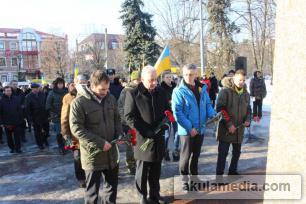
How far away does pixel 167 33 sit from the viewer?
29.7 m

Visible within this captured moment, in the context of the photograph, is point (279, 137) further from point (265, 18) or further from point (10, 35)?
point (10, 35)

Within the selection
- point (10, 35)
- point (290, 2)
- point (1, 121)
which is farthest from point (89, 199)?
point (10, 35)

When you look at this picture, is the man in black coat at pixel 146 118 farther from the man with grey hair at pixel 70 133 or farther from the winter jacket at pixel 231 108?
the winter jacket at pixel 231 108

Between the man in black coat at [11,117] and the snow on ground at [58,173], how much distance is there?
1.23 feet

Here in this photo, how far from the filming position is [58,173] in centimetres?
601

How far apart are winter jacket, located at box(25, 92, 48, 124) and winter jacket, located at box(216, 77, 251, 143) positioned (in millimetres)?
5335

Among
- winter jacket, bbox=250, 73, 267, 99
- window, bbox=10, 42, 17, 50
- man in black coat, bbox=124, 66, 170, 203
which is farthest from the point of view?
window, bbox=10, 42, 17, 50

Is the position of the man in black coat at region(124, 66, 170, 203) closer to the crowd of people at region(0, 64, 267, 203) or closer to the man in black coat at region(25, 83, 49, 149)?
the crowd of people at region(0, 64, 267, 203)

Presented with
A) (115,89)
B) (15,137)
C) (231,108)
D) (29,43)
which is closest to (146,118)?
(231,108)

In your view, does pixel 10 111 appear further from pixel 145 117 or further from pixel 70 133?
pixel 145 117

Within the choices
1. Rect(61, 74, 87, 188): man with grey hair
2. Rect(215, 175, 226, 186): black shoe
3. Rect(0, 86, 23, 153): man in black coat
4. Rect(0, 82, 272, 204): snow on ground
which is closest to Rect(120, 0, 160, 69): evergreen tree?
Rect(0, 86, 23, 153): man in black coat

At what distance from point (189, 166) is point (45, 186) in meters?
2.50

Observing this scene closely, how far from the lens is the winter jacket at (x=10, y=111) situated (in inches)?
319

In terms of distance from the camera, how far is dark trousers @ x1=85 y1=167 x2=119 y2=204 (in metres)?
3.64
